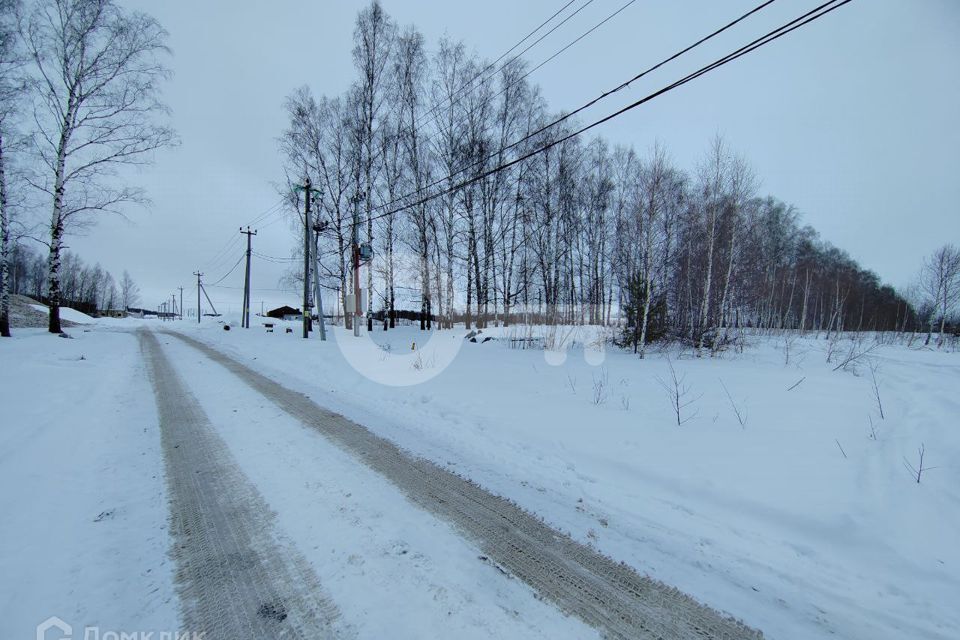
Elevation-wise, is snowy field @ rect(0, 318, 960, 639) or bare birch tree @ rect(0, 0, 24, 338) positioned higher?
bare birch tree @ rect(0, 0, 24, 338)

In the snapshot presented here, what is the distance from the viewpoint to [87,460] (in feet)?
11.0

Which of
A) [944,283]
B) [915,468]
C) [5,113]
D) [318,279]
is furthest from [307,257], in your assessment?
[944,283]

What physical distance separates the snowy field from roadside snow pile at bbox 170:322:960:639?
0.02 m

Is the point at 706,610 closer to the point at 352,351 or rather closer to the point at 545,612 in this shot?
the point at 545,612

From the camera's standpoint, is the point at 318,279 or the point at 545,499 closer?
the point at 545,499

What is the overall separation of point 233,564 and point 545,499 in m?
2.23

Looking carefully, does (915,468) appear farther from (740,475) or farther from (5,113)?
(5,113)

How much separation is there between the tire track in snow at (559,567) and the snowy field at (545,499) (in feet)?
0.40

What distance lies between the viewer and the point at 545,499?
2.99 m

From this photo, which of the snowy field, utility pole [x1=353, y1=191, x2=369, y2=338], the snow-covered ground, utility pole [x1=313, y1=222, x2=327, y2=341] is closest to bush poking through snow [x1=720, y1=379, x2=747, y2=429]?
the snowy field

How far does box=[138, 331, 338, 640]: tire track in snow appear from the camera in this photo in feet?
5.40

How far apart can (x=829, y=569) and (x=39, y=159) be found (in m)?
20.7

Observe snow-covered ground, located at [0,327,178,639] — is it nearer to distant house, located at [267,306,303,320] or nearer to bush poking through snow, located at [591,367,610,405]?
bush poking through snow, located at [591,367,610,405]

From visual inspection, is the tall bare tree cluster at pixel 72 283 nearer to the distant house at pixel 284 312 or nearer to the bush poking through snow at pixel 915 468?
the distant house at pixel 284 312
